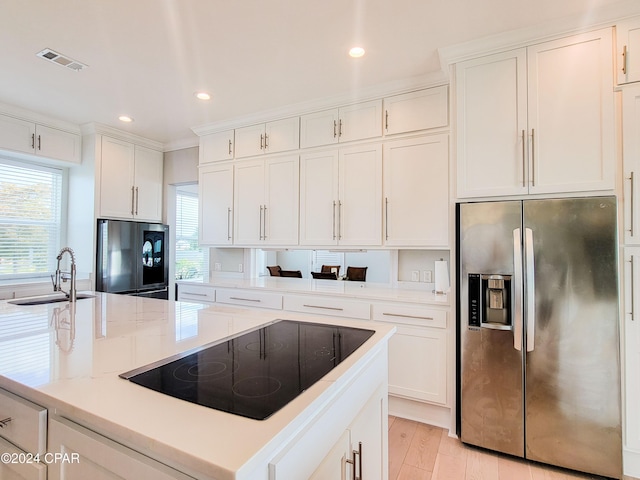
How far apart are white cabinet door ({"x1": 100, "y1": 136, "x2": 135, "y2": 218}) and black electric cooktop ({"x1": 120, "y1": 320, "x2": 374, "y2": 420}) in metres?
3.35

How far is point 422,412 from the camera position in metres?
2.46

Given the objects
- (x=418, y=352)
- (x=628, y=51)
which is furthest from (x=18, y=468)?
(x=628, y=51)

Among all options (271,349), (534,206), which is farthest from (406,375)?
(271,349)

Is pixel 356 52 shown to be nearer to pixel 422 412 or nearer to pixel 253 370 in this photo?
pixel 253 370

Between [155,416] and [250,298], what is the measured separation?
253 centimetres

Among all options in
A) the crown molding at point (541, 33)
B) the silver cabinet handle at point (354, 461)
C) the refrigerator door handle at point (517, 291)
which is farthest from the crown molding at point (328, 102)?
the silver cabinet handle at point (354, 461)

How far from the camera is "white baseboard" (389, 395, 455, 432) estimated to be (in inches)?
93.8

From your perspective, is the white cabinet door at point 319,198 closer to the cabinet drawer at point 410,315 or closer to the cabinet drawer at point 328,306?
the cabinet drawer at point 328,306

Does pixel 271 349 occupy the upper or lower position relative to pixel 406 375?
upper

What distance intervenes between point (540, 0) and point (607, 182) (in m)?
1.08

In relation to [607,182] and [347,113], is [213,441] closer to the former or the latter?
[607,182]

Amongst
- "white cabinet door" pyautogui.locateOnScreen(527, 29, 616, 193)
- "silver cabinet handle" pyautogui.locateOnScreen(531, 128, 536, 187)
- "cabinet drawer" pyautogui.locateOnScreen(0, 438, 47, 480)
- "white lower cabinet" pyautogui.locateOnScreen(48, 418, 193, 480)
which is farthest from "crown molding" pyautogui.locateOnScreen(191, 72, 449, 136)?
"cabinet drawer" pyautogui.locateOnScreen(0, 438, 47, 480)

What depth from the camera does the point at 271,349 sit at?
1.18 metres

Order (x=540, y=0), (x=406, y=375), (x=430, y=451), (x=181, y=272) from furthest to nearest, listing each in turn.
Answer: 1. (x=181, y=272)
2. (x=406, y=375)
3. (x=430, y=451)
4. (x=540, y=0)
